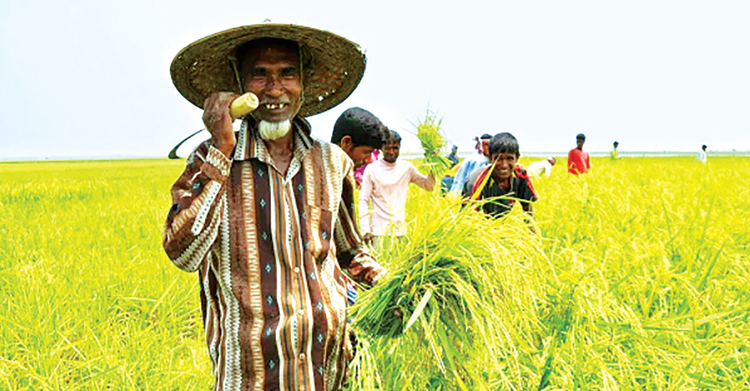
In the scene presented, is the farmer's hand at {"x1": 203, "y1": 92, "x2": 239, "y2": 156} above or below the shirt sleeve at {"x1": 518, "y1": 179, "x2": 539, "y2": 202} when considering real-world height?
above

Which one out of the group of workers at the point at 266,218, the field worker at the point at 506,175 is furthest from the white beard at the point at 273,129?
the field worker at the point at 506,175

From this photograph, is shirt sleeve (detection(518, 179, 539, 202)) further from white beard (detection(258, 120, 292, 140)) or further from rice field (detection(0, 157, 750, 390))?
white beard (detection(258, 120, 292, 140))

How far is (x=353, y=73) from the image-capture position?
153 cm

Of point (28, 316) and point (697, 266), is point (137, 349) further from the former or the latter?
point (697, 266)

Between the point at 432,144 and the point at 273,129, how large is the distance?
2553 millimetres

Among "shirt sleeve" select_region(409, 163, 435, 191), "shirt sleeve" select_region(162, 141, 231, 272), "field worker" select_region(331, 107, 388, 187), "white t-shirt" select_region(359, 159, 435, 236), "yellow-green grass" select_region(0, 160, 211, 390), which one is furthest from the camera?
"shirt sleeve" select_region(409, 163, 435, 191)

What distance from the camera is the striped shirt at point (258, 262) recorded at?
3.74ft

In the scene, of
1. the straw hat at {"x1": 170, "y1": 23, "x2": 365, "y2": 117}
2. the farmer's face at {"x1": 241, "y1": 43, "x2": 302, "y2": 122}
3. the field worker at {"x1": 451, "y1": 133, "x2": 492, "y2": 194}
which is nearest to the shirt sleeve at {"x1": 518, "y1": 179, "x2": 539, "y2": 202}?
the field worker at {"x1": 451, "y1": 133, "x2": 492, "y2": 194}

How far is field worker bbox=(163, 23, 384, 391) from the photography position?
1.15 metres

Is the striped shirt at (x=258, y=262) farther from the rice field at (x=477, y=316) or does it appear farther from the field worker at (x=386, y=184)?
the field worker at (x=386, y=184)

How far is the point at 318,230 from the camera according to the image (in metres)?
1.31

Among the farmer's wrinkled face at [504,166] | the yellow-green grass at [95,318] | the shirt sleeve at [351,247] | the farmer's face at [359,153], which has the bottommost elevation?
the yellow-green grass at [95,318]

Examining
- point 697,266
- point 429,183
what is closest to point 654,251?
point 697,266

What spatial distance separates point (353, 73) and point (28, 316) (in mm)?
2041
